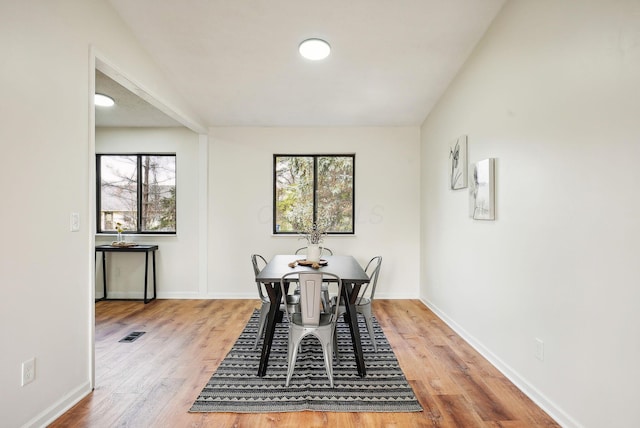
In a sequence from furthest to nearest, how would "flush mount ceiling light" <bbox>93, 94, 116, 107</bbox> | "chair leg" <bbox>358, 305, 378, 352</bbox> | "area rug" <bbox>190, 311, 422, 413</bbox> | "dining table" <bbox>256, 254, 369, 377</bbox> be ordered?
1. "flush mount ceiling light" <bbox>93, 94, 116, 107</bbox>
2. "chair leg" <bbox>358, 305, 378, 352</bbox>
3. "dining table" <bbox>256, 254, 369, 377</bbox>
4. "area rug" <bbox>190, 311, 422, 413</bbox>

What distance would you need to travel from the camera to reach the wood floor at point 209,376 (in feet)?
6.22

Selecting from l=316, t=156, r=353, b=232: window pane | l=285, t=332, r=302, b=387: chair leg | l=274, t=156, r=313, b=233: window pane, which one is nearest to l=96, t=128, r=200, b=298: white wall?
l=274, t=156, r=313, b=233: window pane

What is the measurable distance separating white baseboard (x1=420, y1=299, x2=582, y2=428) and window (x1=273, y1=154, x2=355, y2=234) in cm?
207

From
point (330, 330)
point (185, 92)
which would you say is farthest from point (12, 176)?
point (185, 92)

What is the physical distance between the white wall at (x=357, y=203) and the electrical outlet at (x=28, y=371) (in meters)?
2.82

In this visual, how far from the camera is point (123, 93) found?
3.49 m

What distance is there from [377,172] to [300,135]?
123cm

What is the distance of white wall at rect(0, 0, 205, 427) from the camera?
1.63 meters

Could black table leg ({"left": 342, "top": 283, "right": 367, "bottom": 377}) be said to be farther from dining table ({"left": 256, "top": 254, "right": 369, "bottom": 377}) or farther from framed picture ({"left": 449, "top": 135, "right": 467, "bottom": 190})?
framed picture ({"left": 449, "top": 135, "right": 467, "bottom": 190})

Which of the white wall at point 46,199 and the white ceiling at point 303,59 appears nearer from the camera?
the white wall at point 46,199

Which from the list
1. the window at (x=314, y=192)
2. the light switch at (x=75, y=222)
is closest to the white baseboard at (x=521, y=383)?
the window at (x=314, y=192)

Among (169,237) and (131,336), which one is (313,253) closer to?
(131,336)

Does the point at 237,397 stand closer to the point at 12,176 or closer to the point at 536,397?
the point at 12,176

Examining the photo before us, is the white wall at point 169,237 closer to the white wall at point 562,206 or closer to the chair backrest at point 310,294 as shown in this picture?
the chair backrest at point 310,294
